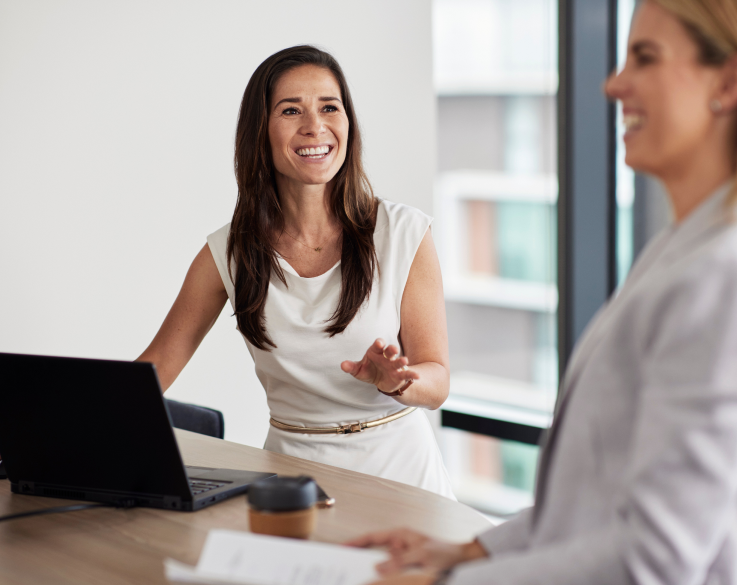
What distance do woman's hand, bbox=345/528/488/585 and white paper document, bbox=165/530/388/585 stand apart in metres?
0.02

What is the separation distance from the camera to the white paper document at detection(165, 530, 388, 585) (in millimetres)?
928

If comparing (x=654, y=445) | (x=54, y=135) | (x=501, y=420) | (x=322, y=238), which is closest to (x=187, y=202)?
(x=54, y=135)

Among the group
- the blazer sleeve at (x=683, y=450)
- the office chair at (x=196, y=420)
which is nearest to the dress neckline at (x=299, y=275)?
the office chair at (x=196, y=420)

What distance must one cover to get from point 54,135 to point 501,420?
84.3 inches

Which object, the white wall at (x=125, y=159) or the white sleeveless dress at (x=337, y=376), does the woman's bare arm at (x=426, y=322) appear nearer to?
the white sleeveless dress at (x=337, y=376)

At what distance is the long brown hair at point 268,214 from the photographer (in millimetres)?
1954

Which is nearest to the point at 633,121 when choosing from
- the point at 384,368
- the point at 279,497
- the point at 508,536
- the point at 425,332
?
the point at 508,536

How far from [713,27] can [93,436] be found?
1.10 metres

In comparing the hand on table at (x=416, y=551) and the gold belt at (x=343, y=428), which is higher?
the hand on table at (x=416, y=551)

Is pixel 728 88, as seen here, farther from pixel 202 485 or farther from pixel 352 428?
pixel 352 428

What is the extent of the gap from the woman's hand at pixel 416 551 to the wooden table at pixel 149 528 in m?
0.22

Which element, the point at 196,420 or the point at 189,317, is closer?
the point at 189,317

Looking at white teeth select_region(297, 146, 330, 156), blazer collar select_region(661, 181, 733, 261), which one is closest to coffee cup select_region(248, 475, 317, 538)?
blazer collar select_region(661, 181, 733, 261)

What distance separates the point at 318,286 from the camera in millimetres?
1981
